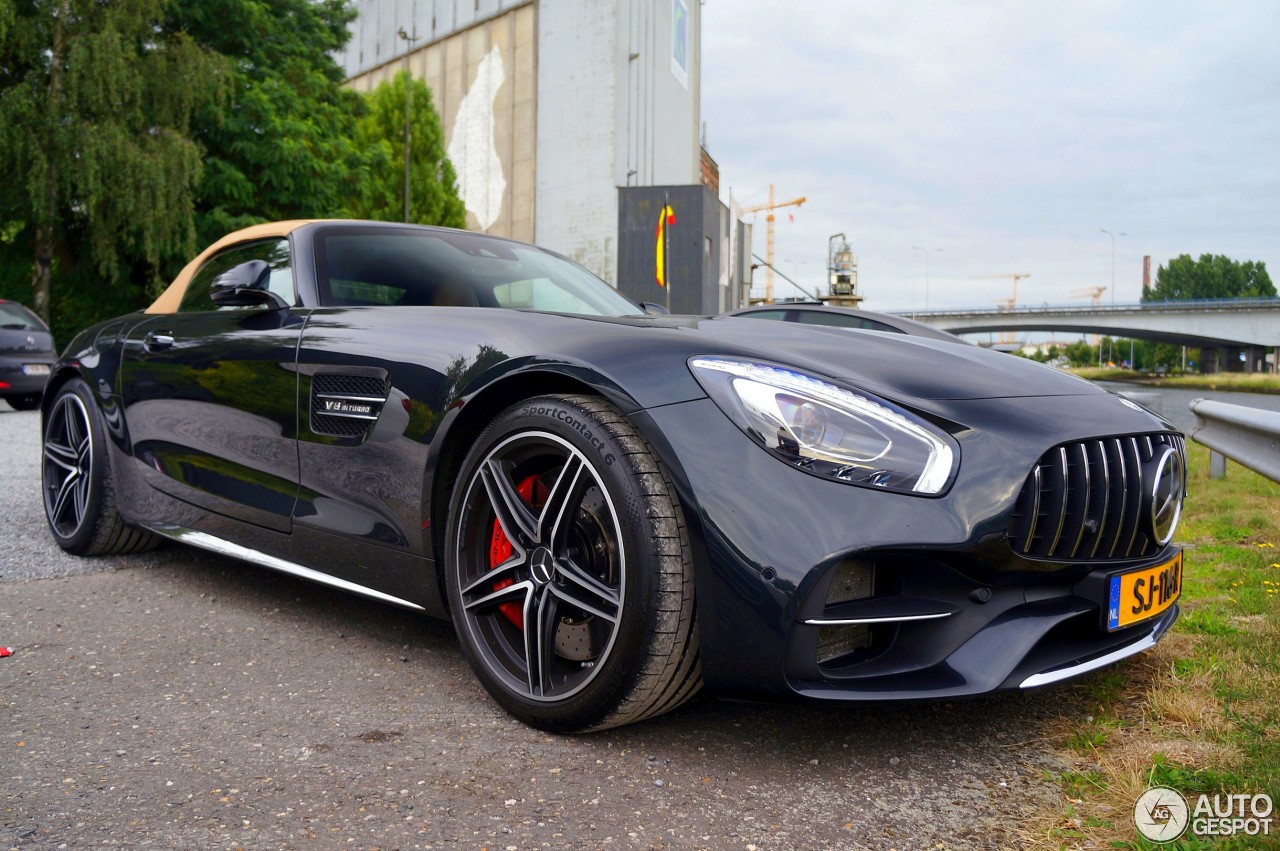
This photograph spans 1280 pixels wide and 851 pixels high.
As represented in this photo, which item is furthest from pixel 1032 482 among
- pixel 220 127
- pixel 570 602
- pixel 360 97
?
pixel 360 97

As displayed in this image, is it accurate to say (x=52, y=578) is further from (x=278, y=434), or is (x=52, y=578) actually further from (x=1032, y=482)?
(x=1032, y=482)

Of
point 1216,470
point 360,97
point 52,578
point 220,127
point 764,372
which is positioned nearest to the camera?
point 764,372

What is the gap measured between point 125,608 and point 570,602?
1.97 m

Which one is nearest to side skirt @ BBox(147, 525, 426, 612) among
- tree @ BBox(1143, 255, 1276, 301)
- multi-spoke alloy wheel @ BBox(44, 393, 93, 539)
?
multi-spoke alloy wheel @ BBox(44, 393, 93, 539)

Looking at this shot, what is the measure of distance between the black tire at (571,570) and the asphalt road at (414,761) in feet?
0.45

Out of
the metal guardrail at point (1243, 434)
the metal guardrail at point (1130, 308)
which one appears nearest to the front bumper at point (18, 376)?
the metal guardrail at point (1243, 434)

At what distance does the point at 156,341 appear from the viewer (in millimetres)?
3621

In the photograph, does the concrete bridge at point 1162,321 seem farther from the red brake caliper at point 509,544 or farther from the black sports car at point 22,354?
the red brake caliper at point 509,544

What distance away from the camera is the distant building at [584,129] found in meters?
42.1

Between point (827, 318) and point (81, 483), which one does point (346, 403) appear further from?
point (827, 318)

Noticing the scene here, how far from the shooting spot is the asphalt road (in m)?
1.80

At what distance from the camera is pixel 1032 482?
1.97m

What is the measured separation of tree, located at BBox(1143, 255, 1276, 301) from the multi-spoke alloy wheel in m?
107

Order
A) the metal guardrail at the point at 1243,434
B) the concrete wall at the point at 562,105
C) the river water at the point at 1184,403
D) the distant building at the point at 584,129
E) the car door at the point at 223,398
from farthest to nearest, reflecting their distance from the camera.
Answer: the concrete wall at the point at 562,105
the distant building at the point at 584,129
the river water at the point at 1184,403
the metal guardrail at the point at 1243,434
the car door at the point at 223,398
